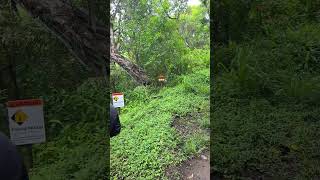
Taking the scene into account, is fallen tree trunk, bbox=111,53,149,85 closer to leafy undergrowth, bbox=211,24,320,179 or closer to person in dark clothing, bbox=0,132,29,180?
leafy undergrowth, bbox=211,24,320,179

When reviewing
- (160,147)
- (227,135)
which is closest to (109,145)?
(160,147)

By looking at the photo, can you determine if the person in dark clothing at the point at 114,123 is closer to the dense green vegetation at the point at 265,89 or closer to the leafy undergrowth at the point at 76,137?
the leafy undergrowth at the point at 76,137

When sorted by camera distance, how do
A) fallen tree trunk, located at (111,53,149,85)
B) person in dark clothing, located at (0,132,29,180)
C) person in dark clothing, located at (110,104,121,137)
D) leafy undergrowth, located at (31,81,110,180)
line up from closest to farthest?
person in dark clothing, located at (0,132,29,180) → person in dark clothing, located at (110,104,121,137) → fallen tree trunk, located at (111,53,149,85) → leafy undergrowth, located at (31,81,110,180)

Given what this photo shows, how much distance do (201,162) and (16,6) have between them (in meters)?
2.59

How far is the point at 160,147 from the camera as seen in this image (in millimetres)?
4660

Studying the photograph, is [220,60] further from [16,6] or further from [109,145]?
[16,6]

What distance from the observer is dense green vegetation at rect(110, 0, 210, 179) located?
4578 millimetres

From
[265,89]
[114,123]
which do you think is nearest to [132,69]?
[114,123]

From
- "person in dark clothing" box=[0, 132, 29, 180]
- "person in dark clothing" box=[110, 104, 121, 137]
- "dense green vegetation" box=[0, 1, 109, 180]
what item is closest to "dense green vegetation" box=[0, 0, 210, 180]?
"dense green vegetation" box=[0, 1, 109, 180]

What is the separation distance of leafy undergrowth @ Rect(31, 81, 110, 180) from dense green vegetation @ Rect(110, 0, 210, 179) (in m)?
0.22

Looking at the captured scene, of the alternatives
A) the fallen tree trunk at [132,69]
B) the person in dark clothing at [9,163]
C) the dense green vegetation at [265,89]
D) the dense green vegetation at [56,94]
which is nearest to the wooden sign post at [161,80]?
the fallen tree trunk at [132,69]

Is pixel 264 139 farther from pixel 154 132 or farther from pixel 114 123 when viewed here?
pixel 114 123

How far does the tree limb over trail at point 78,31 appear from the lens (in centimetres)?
472

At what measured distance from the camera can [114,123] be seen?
4180mm
